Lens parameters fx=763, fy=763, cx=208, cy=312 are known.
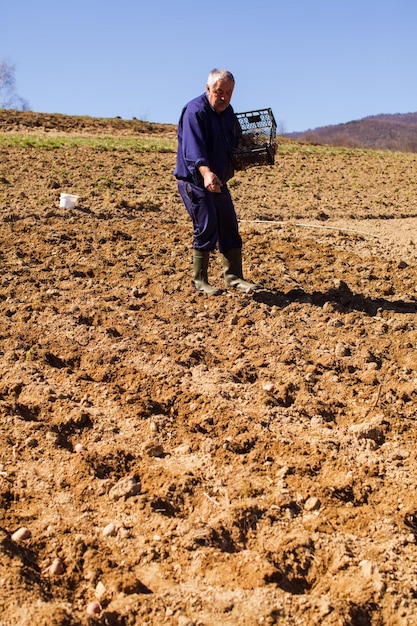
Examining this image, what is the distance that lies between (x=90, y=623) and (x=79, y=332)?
9.39 feet

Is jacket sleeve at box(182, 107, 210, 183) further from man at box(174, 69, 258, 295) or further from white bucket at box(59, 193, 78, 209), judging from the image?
white bucket at box(59, 193, 78, 209)

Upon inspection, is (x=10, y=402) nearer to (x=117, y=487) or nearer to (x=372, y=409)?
(x=117, y=487)

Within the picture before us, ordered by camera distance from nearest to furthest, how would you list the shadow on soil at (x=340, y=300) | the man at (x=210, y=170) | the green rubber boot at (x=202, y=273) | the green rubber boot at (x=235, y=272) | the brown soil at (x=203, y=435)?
A: the brown soil at (x=203, y=435) → the man at (x=210, y=170) → the shadow on soil at (x=340, y=300) → the green rubber boot at (x=202, y=273) → the green rubber boot at (x=235, y=272)

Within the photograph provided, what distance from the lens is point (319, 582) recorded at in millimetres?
2779

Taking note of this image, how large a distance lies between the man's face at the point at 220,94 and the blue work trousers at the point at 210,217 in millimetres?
603

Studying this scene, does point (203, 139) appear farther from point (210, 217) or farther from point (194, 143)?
point (210, 217)

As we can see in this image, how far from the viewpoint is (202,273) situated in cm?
613

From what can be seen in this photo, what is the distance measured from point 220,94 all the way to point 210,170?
1.75 ft

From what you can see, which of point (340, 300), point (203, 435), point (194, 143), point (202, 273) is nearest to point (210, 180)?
point (194, 143)

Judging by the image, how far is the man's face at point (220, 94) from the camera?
5336 mm

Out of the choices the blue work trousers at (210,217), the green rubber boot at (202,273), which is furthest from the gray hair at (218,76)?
the green rubber boot at (202,273)

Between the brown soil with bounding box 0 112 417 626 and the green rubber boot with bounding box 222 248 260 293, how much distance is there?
0.18 m

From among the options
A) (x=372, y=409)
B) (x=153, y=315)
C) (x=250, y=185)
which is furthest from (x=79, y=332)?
(x=250, y=185)

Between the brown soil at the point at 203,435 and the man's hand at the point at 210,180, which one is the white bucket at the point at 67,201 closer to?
the brown soil at the point at 203,435
